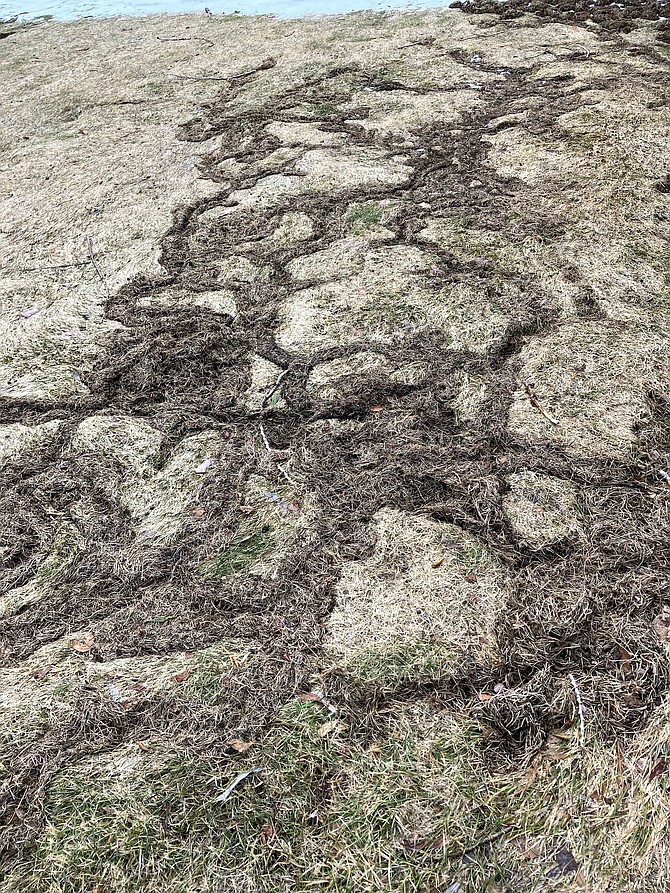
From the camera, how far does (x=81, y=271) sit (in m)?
4.20

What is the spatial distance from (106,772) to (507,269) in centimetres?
321

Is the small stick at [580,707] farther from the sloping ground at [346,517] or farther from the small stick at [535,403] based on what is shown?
the small stick at [535,403]

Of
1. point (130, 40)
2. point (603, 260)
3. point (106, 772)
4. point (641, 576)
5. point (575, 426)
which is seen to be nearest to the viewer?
point (106, 772)

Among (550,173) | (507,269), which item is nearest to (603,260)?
(507,269)

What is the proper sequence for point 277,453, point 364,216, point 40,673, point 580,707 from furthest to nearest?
point 364,216, point 277,453, point 40,673, point 580,707

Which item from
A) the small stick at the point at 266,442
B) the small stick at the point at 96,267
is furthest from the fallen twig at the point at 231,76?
the small stick at the point at 266,442

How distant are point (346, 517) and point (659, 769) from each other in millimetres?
1265

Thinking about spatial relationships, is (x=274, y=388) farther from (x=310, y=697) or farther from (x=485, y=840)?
(x=485, y=840)

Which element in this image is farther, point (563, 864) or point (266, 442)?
point (266, 442)

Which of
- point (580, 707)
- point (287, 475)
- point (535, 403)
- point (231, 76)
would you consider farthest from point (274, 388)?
point (231, 76)

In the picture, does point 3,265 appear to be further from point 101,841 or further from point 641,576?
point 641,576

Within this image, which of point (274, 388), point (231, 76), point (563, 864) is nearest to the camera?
point (563, 864)

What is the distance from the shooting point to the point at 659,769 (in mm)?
1654

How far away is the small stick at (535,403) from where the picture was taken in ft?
8.96
